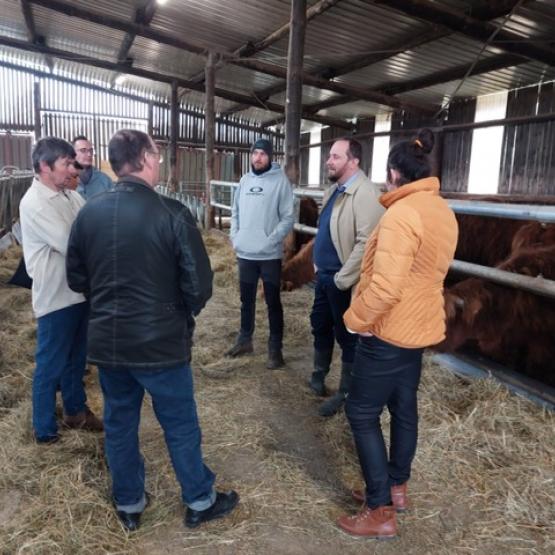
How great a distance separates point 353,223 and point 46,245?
165 centimetres

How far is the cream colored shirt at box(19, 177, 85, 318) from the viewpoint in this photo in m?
2.56

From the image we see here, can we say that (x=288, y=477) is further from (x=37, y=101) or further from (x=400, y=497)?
(x=37, y=101)

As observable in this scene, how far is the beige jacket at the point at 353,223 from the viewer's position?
282 centimetres

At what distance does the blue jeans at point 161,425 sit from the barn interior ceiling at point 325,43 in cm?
576

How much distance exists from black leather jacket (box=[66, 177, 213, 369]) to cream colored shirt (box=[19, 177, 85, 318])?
0.68 m

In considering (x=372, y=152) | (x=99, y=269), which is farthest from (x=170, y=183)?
(x=99, y=269)

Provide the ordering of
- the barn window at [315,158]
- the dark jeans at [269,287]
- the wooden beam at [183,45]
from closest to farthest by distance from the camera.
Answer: the dark jeans at [269,287] < the wooden beam at [183,45] < the barn window at [315,158]

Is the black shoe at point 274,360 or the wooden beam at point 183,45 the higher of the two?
the wooden beam at point 183,45

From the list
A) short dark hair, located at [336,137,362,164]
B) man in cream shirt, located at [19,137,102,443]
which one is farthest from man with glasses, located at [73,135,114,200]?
short dark hair, located at [336,137,362,164]

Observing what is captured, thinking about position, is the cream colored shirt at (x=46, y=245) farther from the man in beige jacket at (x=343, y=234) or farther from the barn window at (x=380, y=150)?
the barn window at (x=380, y=150)

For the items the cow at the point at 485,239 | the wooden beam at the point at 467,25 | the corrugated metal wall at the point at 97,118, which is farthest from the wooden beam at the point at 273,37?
the corrugated metal wall at the point at 97,118

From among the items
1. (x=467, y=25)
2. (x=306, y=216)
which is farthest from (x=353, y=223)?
(x=467, y=25)

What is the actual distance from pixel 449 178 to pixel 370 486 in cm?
1458

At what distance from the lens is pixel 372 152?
18.5m
